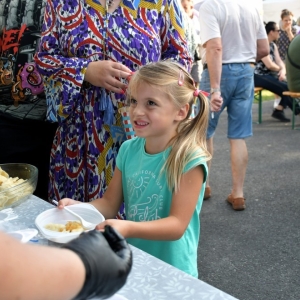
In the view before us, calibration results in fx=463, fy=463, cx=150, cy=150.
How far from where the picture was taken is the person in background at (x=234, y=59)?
3.33 meters

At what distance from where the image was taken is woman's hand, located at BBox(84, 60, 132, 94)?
167 centimetres

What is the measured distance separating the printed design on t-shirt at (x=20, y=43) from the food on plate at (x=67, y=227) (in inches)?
39.0

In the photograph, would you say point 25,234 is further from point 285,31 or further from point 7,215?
point 285,31

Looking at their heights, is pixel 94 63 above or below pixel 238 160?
above

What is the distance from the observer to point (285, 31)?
8.80 metres

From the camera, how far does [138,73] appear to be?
1.51 metres

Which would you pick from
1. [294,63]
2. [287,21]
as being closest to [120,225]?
[294,63]

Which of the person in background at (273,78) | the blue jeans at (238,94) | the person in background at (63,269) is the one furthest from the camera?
the person in background at (273,78)

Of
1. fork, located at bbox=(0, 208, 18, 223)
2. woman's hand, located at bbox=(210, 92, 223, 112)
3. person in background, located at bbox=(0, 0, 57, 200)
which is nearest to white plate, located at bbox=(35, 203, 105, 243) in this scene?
fork, located at bbox=(0, 208, 18, 223)

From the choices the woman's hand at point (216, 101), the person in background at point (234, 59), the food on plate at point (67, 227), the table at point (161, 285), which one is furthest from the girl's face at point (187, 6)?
the table at point (161, 285)

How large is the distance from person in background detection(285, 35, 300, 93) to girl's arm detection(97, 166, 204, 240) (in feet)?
5.48

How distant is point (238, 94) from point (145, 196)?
2227 millimetres

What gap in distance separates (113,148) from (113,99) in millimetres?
194

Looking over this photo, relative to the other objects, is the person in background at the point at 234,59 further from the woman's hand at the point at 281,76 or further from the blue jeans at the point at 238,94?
the woman's hand at the point at 281,76
